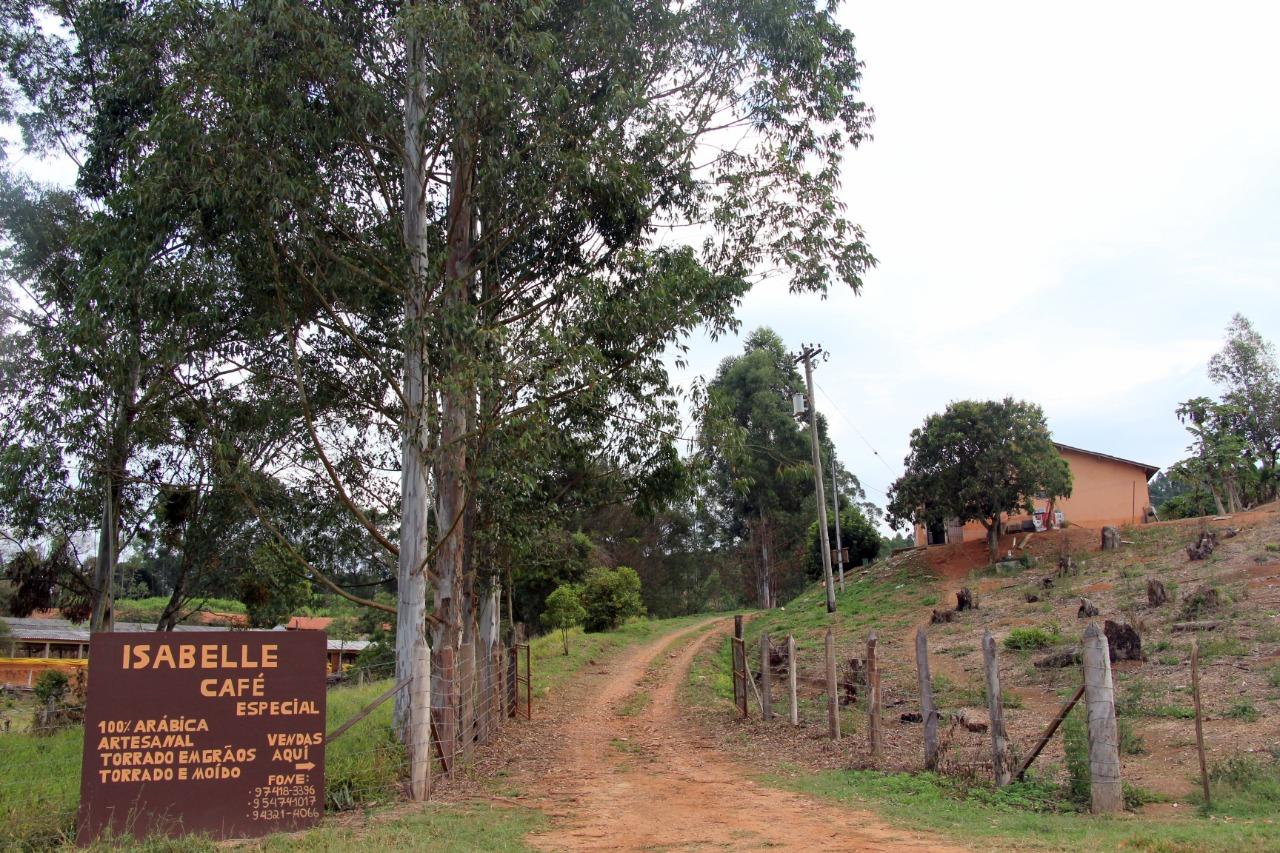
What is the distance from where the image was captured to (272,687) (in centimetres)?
898

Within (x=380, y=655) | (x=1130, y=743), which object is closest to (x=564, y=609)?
(x=380, y=655)

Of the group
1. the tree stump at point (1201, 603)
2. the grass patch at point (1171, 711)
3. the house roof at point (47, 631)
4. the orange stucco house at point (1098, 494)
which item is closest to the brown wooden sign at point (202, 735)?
the grass patch at point (1171, 711)

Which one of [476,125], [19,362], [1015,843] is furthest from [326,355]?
[1015,843]

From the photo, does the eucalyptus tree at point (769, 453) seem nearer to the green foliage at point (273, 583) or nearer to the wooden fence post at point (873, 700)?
the green foliage at point (273, 583)

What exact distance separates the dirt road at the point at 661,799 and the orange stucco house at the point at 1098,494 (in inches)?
1069

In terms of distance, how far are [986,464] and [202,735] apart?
100 feet

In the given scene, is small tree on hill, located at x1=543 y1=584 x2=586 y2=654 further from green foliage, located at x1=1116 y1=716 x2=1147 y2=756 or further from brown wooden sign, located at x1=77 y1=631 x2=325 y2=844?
brown wooden sign, located at x1=77 y1=631 x2=325 y2=844

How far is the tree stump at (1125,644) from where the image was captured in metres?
15.1

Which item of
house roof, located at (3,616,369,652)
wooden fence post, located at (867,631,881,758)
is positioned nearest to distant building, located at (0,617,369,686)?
house roof, located at (3,616,369,652)

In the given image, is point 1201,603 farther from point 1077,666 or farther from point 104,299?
point 104,299

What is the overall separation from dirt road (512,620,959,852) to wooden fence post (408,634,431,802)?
3.99 ft

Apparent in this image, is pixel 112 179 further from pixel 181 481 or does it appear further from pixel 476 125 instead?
pixel 476 125

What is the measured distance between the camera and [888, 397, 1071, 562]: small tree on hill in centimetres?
3400

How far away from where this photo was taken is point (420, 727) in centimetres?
1046
